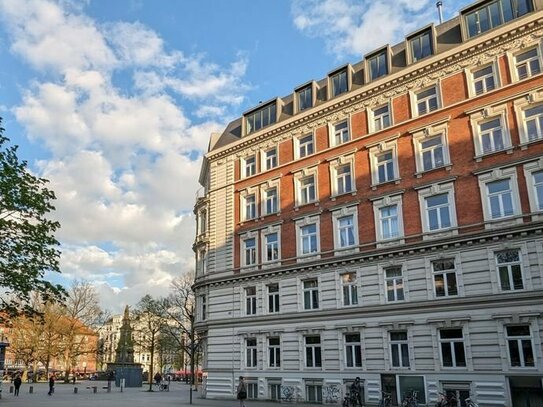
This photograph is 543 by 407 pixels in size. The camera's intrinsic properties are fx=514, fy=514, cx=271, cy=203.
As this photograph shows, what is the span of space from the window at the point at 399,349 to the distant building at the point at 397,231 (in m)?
0.06

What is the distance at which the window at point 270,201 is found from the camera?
120ft

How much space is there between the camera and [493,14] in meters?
28.5

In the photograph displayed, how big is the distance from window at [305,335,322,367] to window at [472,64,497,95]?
56.0 ft

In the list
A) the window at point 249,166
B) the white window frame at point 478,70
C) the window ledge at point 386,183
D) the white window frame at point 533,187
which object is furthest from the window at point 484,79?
the window at point 249,166

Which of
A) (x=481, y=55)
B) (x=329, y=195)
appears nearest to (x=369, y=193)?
(x=329, y=195)

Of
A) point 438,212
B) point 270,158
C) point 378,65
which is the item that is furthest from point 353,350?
point 378,65

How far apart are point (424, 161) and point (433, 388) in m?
12.2

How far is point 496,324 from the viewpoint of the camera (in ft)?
80.6

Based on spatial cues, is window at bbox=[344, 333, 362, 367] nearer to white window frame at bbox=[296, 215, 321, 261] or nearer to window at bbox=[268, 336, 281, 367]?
window at bbox=[268, 336, 281, 367]

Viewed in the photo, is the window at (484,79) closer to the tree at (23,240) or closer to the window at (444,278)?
the window at (444,278)

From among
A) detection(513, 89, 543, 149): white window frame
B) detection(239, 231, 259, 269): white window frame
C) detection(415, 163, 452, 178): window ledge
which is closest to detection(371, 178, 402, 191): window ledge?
detection(415, 163, 452, 178): window ledge

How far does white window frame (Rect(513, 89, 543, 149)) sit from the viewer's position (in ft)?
83.3

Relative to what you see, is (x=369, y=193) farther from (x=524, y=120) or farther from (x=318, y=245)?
(x=524, y=120)

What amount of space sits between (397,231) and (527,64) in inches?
432
